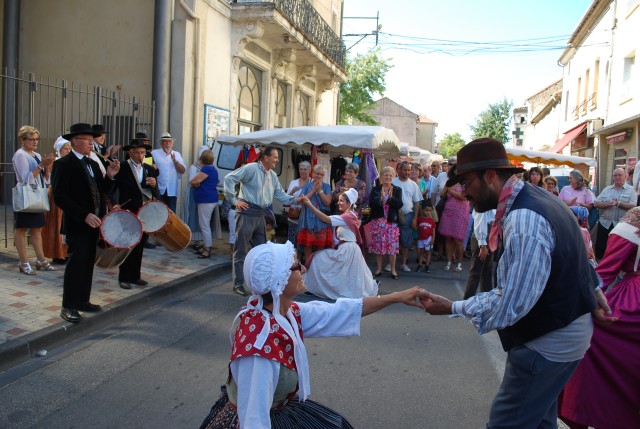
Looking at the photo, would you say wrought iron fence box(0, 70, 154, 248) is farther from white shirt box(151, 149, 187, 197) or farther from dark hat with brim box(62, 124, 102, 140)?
dark hat with brim box(62, 124, 102, 140)

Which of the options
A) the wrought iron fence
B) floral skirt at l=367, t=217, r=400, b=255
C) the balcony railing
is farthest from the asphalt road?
the balcony railing

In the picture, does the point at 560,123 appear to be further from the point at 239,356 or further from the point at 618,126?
the point at 239,356

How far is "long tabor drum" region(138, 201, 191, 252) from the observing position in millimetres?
6383

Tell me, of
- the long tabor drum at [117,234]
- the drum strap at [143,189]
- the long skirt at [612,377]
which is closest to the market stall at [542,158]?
the drum strap at [143,189]

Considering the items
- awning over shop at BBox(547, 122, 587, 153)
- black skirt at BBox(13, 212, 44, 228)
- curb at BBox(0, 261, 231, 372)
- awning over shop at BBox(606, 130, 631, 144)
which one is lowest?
curb at BBox(0, 261, 231, 372)

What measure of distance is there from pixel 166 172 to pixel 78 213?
388 cm

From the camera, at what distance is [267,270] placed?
224 centimetres

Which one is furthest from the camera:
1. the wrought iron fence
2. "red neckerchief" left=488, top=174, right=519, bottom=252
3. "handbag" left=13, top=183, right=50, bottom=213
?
the wrought iron fence

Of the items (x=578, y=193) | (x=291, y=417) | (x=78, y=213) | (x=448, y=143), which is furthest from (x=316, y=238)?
(x=448, y=143)

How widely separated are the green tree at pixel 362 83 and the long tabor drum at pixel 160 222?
29.8 metres

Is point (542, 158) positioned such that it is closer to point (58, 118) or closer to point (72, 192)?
point (58, 118)

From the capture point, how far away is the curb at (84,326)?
4545 millimetres

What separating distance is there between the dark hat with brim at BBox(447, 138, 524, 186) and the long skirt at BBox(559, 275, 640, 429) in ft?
4.55

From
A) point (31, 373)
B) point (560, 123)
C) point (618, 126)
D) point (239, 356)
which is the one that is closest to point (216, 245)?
point (31, 373)
